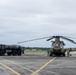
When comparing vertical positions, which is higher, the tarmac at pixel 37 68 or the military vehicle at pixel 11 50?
the military vehicle at pixel 11 50

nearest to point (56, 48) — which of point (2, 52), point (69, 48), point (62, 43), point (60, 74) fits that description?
point (62, 43)

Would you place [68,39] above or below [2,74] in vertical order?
above

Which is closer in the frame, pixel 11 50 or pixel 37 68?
pixel 37 68

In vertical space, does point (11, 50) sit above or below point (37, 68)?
above

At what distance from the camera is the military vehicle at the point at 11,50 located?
5885 cm

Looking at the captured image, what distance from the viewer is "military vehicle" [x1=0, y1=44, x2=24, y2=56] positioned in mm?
58853

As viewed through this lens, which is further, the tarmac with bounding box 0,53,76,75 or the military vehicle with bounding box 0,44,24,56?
the military vehicle with bounding box 0,44,24,56

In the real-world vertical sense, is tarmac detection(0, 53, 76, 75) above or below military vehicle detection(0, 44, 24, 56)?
below

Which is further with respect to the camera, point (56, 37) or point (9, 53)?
point (9, 53)

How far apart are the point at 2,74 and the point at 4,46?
41076 millimetres

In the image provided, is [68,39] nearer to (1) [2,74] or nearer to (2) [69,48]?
(2) [69,48]

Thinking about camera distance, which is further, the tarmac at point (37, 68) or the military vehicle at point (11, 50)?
the military vehicle at point (11, 50)

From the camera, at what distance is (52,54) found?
53.6 meters

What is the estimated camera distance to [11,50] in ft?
203
